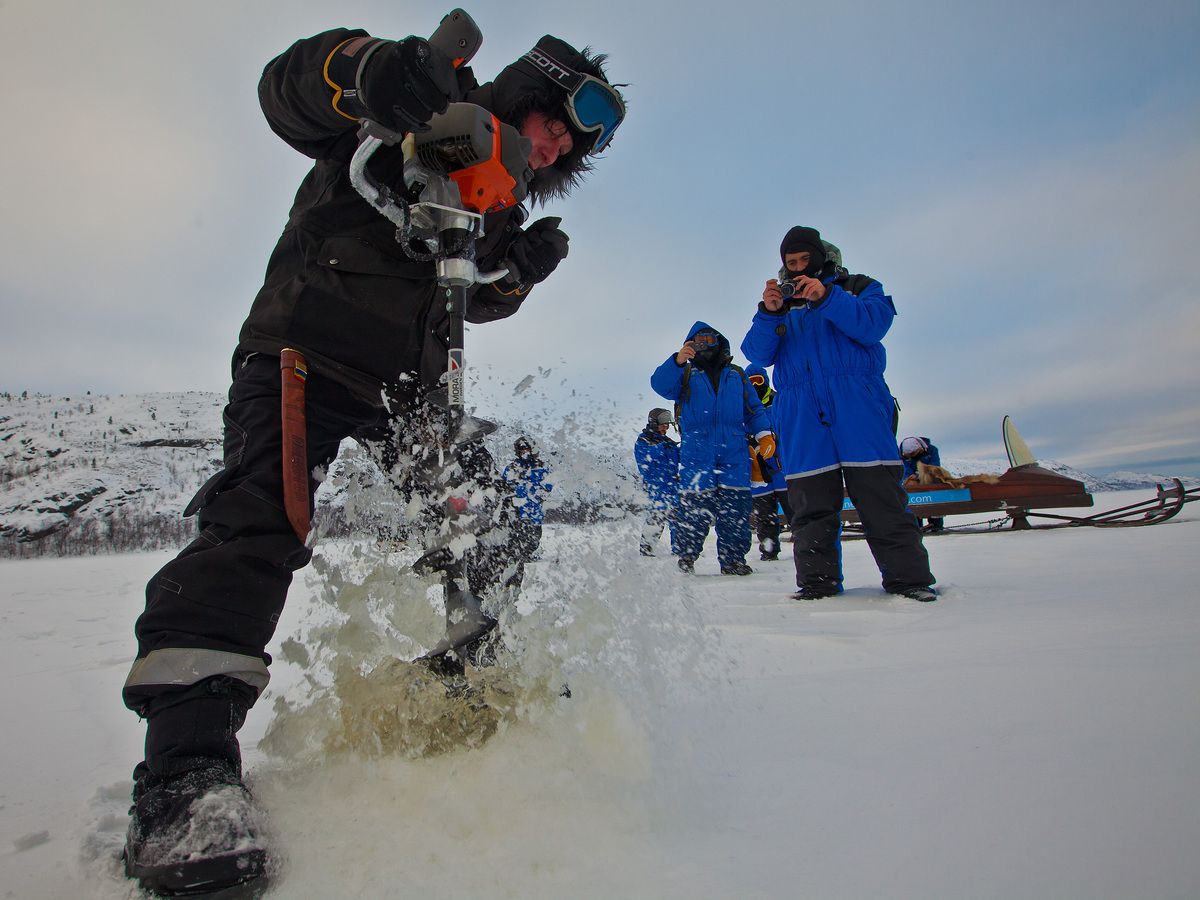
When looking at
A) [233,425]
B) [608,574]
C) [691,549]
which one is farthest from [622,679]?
[691,549]

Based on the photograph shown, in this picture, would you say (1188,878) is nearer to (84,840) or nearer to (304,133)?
(84,840)

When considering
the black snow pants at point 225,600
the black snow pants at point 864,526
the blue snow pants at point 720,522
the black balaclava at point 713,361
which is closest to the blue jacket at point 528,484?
the black snow pants at point 225,600

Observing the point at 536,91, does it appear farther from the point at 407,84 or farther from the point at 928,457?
the point at 928,457

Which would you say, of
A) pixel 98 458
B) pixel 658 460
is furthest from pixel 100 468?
pixel 658 460

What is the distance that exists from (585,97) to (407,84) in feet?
1.89

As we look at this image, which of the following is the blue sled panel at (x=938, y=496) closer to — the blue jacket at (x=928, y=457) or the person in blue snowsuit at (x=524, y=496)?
the blue jacket at (x=928, y=457)

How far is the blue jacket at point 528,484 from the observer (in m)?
1.38

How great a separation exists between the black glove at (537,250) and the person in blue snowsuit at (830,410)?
1623 millimetres

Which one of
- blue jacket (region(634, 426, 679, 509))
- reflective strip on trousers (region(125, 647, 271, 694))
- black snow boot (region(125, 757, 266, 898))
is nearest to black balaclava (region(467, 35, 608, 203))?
reflective strip on trousers (region(125, 647, 271, 694))

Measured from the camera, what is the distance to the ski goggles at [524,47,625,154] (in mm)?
1312

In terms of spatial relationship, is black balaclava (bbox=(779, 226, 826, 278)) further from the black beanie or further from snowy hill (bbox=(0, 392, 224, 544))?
snowy hill (bbox=(0, 392, 224, 544))

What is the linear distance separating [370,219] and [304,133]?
19cm

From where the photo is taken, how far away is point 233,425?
108 cm

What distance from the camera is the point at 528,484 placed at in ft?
4.74
